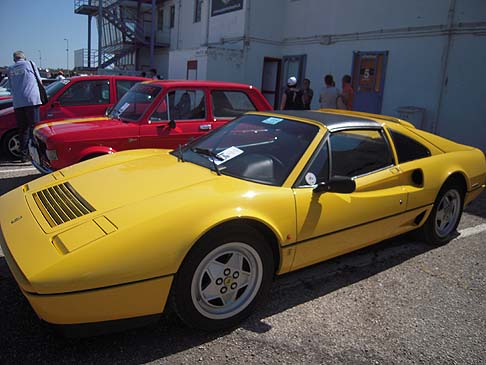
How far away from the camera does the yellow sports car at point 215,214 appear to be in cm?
219

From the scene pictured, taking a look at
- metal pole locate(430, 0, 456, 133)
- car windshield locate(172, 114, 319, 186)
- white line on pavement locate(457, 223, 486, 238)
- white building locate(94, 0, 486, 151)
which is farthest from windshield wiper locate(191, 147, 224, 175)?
metal pole locate(430, 0, 456, 133)

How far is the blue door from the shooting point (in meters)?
11.2

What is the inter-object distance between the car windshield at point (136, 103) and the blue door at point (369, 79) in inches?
290

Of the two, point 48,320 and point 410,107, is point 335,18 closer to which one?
point 410,107

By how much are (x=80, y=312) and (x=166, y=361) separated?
21.5 inches

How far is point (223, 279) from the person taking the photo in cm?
260

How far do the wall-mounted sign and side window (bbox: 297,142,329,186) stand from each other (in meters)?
12.6

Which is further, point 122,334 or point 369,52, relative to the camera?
point 369,52

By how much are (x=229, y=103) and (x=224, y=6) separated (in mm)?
10890

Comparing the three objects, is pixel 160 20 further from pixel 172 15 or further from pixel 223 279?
pixel 223 279

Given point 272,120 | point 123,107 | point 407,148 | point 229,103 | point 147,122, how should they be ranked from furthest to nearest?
point 229,103 < point 123,107 < point 147,122 < point 407,148 < point 272,120

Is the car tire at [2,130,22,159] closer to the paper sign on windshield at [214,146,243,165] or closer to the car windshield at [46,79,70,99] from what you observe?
the car windshield at [46,79,70,99]

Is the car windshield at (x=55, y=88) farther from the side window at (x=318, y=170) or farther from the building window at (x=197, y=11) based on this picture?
the building window at (x=197, y=11)

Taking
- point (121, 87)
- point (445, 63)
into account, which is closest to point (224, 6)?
point (445, 63)
